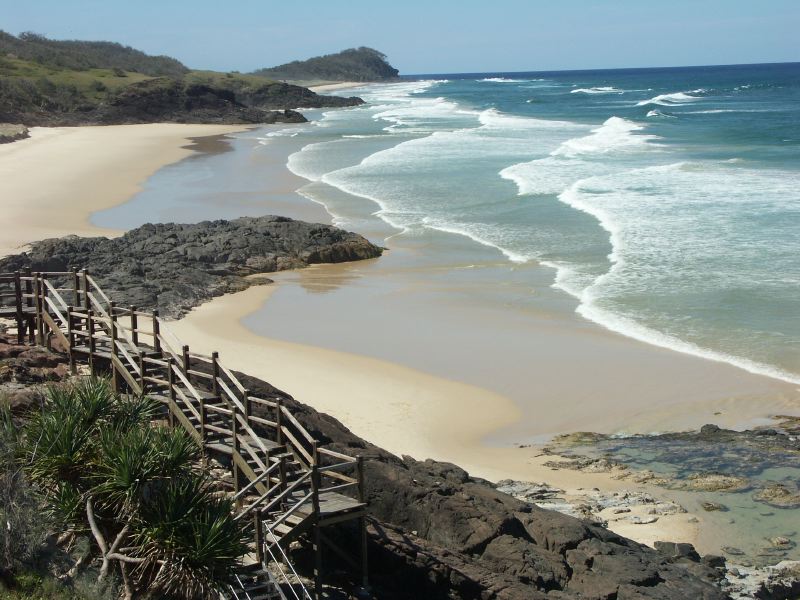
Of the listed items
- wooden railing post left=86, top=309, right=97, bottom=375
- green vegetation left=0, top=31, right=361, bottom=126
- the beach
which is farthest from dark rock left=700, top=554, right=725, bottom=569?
green vegetation left=0, top=31, right=361, bottom=126

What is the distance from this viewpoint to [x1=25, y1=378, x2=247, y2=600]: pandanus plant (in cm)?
852

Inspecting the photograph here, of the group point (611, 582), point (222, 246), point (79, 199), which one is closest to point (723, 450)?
point (611, 582)

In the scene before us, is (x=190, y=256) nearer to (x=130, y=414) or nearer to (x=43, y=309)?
(x=43, y=309)

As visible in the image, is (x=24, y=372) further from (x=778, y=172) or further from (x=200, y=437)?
(x=778, y=172)

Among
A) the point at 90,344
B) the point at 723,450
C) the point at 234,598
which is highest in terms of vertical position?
the point at 90,344

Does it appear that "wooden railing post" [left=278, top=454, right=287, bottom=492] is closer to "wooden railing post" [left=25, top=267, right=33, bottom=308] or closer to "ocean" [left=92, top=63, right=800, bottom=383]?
"wooden railing post" [left=25, top=267, right=33, bottom=308]

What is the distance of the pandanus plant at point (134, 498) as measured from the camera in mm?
8523

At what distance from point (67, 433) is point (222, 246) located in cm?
1846

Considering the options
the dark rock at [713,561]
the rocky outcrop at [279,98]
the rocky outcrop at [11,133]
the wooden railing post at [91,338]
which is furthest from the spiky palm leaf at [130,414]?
the rocky outcrop at [279,98]

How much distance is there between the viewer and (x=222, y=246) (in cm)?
2769

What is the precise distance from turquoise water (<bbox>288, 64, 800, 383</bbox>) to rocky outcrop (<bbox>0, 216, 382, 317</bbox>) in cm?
447

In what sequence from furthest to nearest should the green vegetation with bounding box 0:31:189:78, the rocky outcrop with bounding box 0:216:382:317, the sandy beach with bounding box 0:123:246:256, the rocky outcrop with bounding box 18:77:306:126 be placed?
1. the green vegetation with bounding box 0:31:189:78
2. the rocky outcrop with bounding box 18:77:306:126
3. the sandy beach with bounding box 0:123:246:256
4. the rocky outcrop with bounding box 0:216:382:317

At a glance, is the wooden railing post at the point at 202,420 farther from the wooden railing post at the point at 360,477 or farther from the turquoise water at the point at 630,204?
the turquoise water at the point at 630,204

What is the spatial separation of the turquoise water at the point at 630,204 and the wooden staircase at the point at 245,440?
10.6m
